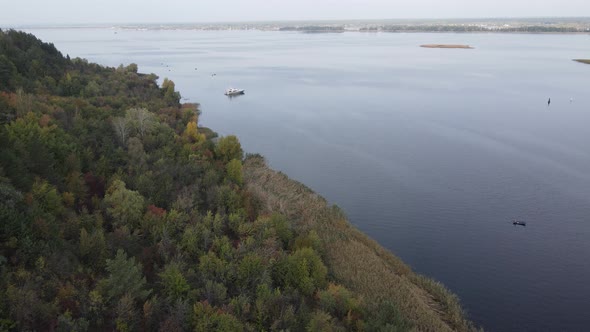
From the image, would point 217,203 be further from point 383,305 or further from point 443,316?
point 443,316

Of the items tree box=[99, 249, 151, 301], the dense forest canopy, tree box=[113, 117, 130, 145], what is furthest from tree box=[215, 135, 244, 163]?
tree box=[99, 249, 151, 301]

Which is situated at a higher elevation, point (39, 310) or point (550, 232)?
point (39, 310)

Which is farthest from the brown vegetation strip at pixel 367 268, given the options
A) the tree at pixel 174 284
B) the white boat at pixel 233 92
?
the white boat at pixel 233 92

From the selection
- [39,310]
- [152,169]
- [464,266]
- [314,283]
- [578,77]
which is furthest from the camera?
[578,77]

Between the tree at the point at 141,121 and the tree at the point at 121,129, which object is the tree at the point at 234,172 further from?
the tree at the point at 121,129

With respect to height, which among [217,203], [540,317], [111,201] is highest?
[111,201]

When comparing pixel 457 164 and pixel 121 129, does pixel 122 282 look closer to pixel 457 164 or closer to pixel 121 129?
pixel 121 129

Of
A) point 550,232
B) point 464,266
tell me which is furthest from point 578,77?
point 464,266

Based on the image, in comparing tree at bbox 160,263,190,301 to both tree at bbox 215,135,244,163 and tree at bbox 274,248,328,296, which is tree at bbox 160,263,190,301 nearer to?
tree at bbox 274,248,328,296
